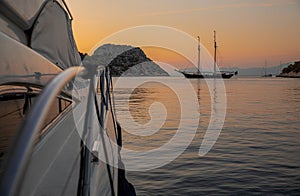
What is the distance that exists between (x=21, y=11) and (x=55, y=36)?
49.2 inches

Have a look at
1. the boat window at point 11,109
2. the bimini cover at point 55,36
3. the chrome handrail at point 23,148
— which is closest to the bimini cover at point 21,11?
the bimini cover at point 55,36

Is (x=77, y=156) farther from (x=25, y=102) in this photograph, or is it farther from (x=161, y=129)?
(x=161, y=129)

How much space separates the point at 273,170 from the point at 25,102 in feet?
23.7

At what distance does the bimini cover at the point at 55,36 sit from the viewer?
3.13 metres

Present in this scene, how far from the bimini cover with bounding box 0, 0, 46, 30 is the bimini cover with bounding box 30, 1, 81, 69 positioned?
119 mm

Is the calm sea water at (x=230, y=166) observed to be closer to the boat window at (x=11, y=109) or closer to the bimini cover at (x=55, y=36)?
the bimini cover at (x=55, y=36)

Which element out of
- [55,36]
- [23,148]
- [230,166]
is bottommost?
[230,166]

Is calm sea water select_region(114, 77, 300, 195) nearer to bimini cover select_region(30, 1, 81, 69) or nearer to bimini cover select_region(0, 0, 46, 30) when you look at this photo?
bimini cover select_region(30, 1, 81, 69)

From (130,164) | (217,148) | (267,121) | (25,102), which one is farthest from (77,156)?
(267,121)

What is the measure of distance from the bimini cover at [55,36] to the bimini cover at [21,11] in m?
0.12

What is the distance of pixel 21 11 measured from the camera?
251cm

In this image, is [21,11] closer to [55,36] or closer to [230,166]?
[55,36]

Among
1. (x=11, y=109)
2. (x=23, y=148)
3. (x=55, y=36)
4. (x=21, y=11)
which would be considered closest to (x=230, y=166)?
(x=55, y=36)

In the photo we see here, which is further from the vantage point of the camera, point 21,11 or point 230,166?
point 230,166
